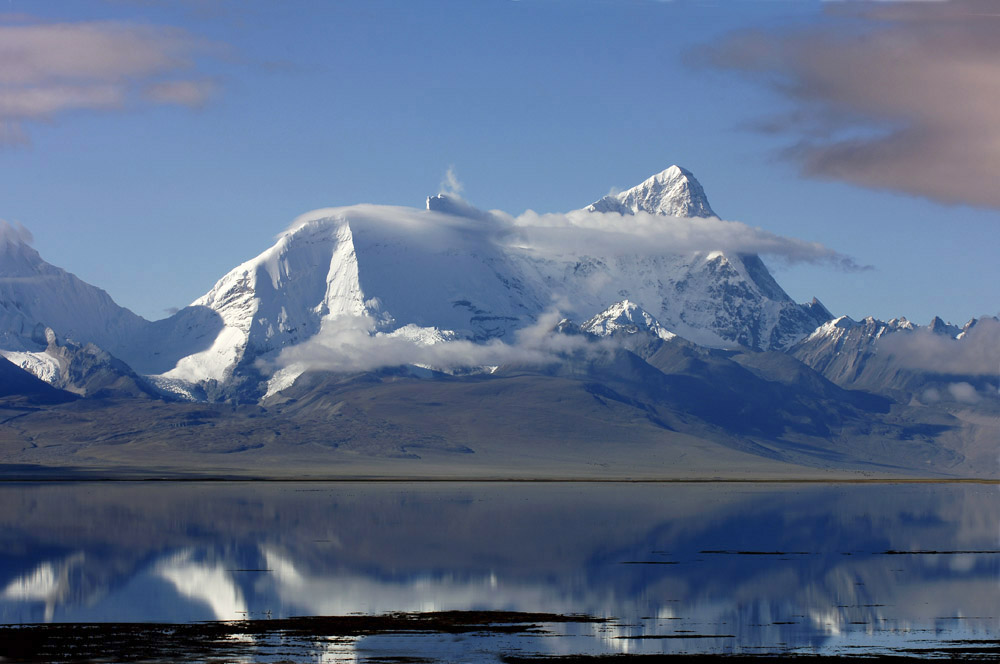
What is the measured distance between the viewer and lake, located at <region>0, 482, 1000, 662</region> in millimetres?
61344

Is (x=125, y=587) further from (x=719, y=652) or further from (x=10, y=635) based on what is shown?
(x=719, y=652)

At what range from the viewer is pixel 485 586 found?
8212 centimetres

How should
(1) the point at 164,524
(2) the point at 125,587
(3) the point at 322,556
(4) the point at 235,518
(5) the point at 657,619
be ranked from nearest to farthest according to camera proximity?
(5) the point at 657,619 → (2) the point at 125,587 → (3) the point at 322,556 → (1) the point at 164,524 → (4) the point at 235,518

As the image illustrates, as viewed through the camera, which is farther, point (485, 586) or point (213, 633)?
point (485, 586)

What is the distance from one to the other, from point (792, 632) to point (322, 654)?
23233 millimetres

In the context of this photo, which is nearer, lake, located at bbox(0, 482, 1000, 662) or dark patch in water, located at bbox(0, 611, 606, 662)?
dark patch in water, located at bbox(0, 611, 606, 662)

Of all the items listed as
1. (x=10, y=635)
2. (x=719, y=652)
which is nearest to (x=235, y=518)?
(x=10, y=635)

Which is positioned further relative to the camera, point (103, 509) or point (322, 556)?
point (103, 509)

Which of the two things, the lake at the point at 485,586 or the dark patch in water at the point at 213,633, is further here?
the lake at the point at 485,586

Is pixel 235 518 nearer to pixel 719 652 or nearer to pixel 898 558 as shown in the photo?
pixel 898 558

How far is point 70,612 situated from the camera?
6962 centimetres

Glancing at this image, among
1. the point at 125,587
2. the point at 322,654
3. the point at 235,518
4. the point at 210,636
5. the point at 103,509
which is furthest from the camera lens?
the point at 103,509

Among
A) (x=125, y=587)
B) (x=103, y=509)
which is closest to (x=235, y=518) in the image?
(x=103, y=509)

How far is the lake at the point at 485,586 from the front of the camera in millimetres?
61344
